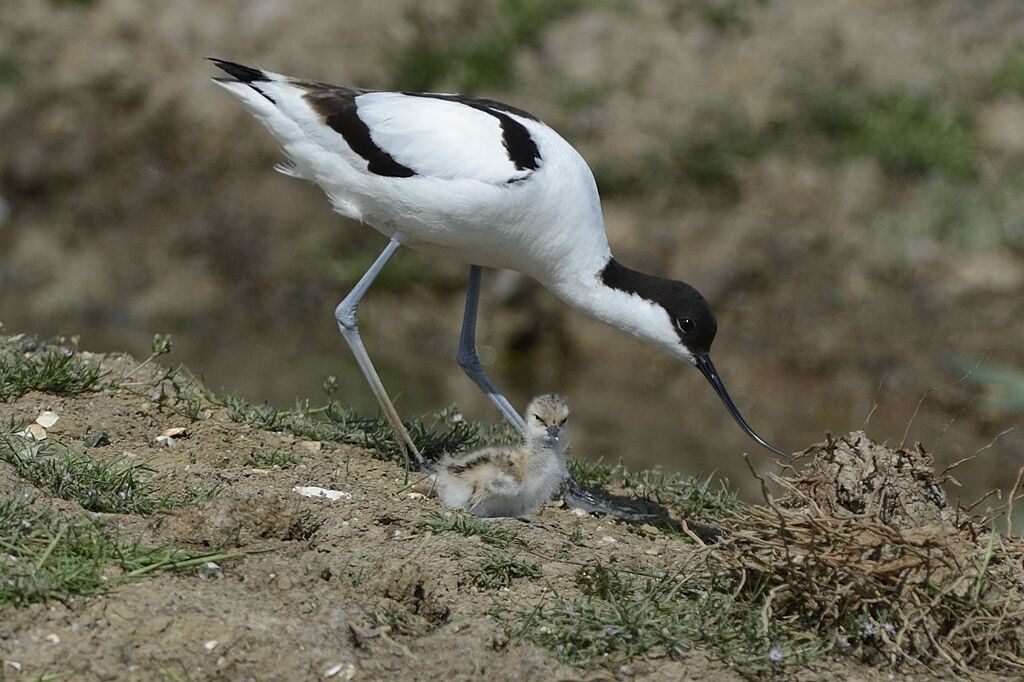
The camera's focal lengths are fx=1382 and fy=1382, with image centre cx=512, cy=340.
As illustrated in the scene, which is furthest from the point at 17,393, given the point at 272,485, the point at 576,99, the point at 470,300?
the point at 576,99

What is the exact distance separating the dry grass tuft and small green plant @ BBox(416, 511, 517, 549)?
0.65 m


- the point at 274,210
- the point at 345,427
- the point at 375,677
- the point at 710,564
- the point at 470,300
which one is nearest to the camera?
the point at 375,677

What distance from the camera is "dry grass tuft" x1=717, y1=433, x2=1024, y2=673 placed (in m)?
3.79

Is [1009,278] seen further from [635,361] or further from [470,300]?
[470,300]

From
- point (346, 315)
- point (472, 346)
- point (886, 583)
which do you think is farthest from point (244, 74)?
point (886, 583)

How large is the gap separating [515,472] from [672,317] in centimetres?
102

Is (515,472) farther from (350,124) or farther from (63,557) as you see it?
(350,124)

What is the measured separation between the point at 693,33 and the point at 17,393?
7.48 metres

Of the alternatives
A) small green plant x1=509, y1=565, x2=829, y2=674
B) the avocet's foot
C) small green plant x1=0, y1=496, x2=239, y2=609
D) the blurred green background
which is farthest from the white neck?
the blurred green background

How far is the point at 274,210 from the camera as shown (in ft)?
34.4

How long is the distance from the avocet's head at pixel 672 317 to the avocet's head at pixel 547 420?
2.30 feet

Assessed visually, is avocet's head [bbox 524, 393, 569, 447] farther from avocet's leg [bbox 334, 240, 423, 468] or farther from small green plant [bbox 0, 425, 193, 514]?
small green plant [bbox 0, 425, 193, 514]

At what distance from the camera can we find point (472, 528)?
13.9 feet

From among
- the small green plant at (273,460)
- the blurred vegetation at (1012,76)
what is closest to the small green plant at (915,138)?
the blurred vegetation at (1012,76)
